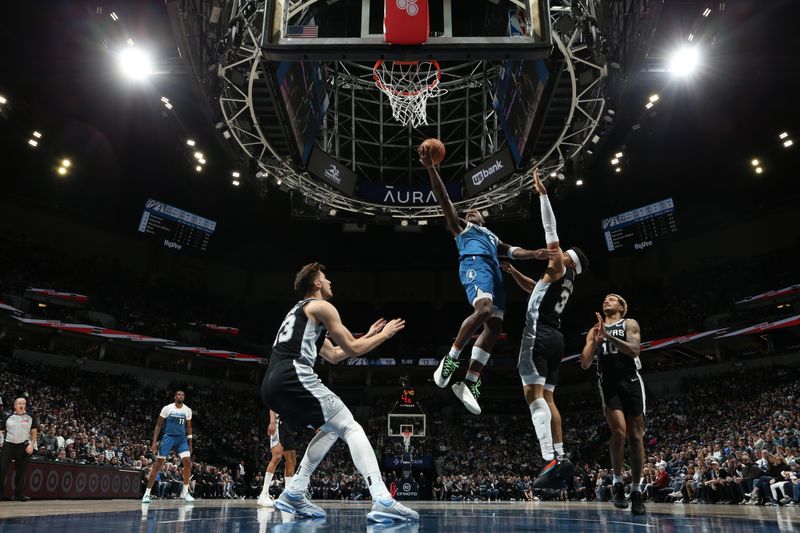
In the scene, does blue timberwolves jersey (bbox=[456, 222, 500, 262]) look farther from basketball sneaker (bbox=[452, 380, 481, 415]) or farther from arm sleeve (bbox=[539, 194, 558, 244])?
basketball sneaker (bbox=[452, 380, 481, 415])

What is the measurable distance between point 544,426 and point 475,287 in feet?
5.18

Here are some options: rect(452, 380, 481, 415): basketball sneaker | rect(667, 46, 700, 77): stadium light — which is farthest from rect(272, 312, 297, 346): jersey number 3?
rect(667, 46, 700, 77): stadium light

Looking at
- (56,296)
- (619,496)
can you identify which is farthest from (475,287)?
(56,296)

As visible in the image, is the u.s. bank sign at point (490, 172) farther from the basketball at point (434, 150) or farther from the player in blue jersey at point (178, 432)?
the basketball at point (434, 150)

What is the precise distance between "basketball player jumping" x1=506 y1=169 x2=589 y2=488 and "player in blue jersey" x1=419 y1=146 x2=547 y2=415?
294 mm

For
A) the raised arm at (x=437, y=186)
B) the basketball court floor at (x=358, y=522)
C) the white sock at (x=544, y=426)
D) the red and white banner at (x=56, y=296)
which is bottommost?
the basketball court floor at (x=358, y=522)

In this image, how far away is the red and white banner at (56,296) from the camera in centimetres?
2722

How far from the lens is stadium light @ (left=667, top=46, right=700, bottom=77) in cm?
1377

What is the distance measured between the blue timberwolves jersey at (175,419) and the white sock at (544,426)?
25.8 feet

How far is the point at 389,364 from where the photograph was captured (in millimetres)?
34875

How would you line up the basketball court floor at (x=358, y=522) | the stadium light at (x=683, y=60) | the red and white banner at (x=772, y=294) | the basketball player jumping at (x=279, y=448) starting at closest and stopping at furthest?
the basketball court floor at (x=358, y=522), the basketball player jumping at (x=279, y=448), the stadium light at (x=683, y=60), the red and white banner at (x=772, y=294)

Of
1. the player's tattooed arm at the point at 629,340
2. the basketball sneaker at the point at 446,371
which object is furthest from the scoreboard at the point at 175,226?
the player's tattooed arm at the point at 629,340

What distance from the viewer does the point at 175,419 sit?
36.6ft

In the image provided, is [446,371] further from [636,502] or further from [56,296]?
[56,296]
